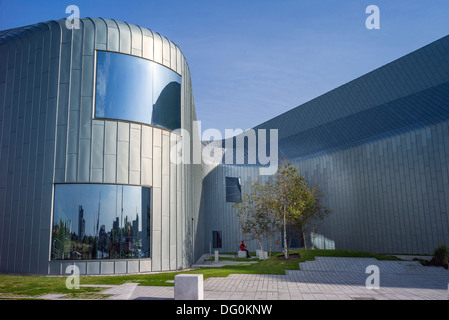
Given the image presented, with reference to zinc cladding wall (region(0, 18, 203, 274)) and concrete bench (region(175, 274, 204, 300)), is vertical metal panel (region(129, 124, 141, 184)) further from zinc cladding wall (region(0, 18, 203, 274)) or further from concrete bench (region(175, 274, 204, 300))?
concrete bench (region(175, 274, 204, 300))

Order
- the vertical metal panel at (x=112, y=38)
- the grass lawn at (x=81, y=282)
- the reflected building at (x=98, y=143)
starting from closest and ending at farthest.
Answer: the grass lawn at (x=81, y=282) → the reflected building at (x=98, y=143) → the vertical metal panel at (x=112, y=38)

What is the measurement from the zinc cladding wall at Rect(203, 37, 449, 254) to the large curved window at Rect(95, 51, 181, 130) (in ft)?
45.0

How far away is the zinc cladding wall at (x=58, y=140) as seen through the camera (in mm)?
15727

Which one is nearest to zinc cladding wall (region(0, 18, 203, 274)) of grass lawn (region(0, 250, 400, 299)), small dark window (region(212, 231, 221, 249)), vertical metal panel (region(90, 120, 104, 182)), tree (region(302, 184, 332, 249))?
vertical metal panel (region(90, 120, 104, 182))

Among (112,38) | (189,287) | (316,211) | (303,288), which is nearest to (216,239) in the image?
(316,211)

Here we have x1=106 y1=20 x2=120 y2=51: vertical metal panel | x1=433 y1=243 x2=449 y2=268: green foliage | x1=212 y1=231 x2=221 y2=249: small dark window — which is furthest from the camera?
x1=212 y1=231 x2=221 y2=249: small dark window

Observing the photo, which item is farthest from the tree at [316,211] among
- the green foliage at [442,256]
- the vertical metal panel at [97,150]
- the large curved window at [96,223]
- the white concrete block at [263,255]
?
the vertical metal panel at [97,150]

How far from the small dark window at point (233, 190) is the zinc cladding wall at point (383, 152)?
5610 millimetres

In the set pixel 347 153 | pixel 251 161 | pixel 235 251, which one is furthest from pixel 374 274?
pixel 251 161

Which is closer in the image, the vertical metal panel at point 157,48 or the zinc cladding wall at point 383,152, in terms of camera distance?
the vertical metal panel at point 157,48

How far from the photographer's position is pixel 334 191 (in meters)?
30.5

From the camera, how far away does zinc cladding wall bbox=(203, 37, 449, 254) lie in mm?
22297

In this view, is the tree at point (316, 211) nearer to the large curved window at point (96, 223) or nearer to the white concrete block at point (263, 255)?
the white concrete block at point (263, 255)
